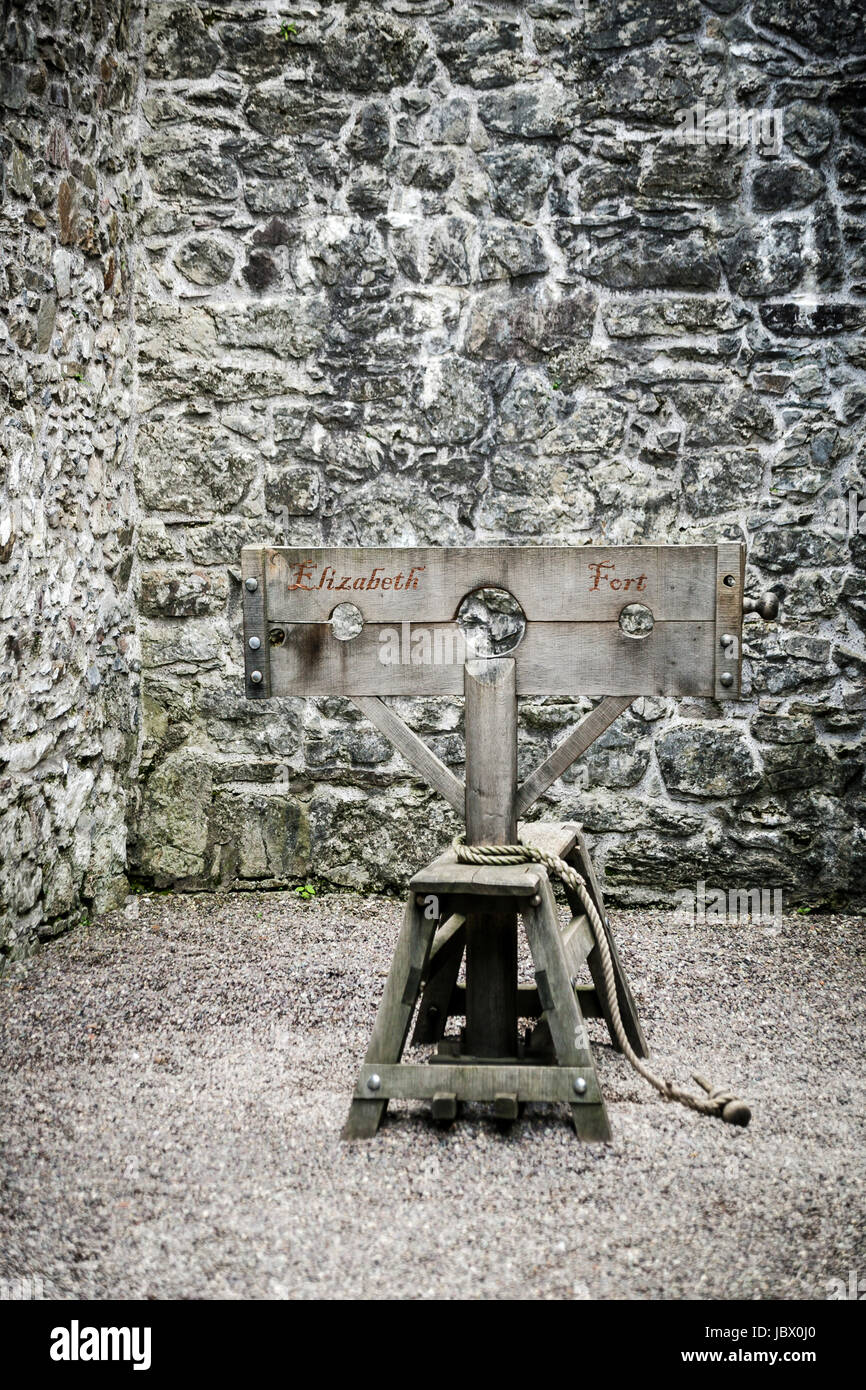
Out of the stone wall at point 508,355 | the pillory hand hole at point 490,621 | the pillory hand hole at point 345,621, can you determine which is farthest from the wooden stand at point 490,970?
the pillory hand hole at point 345,621

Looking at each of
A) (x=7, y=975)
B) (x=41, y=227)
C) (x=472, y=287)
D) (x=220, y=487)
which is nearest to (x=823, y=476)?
(x=472, y=287)

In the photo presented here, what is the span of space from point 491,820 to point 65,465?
2193 millimetres

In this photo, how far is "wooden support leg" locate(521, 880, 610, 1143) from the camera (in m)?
2.64

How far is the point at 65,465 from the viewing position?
4.03 metres

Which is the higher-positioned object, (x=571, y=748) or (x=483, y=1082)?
(x=571, y=748)

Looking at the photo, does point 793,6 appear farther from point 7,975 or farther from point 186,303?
point 7,975

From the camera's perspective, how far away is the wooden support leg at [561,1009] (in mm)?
2639

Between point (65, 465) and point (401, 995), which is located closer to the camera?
point (401, 995)

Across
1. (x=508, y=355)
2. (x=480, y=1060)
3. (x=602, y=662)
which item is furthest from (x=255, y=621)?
(x=508, y=355)

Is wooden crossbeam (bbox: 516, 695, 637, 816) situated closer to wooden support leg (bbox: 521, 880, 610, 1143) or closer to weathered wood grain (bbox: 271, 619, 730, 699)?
weathered wood grain (bbox: 271, 619, 730, 699)

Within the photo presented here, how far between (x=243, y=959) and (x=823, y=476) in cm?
282

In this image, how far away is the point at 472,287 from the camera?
4445 millimetres

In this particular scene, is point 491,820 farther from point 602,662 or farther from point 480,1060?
point 480,1060

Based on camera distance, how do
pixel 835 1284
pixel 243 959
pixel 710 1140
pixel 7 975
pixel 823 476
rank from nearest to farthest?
1. pixel 835 1284
2. pixel 710 1140
3. pixel 7 975
4. pixel 243 959
5. pixel 823 476
